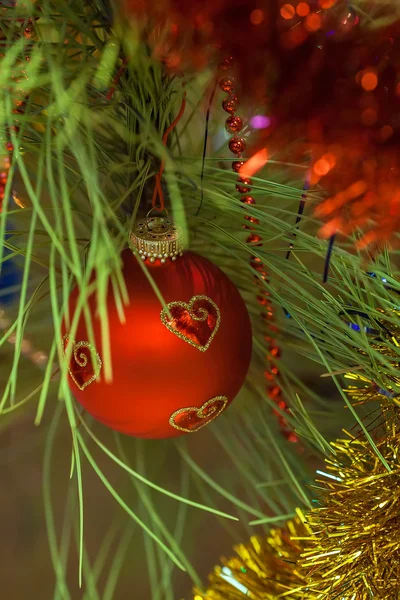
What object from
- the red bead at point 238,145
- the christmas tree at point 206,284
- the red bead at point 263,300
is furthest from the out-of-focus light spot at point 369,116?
the red bead at point 263,300

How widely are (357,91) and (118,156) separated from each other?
208 millimetres

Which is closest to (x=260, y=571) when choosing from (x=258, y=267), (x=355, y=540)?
(x=355, y=540)

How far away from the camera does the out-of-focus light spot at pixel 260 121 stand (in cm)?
22

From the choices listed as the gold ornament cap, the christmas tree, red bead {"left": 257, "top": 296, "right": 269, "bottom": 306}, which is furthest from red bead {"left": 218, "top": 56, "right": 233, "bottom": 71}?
red bead {"left": 257, "top": 296, "right": 269, "bottom": 306}

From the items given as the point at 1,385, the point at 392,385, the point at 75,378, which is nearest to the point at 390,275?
the point at 392,385

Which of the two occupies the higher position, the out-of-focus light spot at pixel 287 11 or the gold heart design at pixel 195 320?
the out-of-focus light spot at pixel 287 11

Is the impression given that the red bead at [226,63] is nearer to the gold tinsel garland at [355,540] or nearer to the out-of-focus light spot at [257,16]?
the out-of-focus light spot at [257,16]

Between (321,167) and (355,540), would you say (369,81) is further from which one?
(355,540)

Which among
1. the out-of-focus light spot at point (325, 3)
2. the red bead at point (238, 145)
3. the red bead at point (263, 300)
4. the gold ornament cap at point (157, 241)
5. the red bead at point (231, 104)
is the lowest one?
the red bead at point (263, 300)

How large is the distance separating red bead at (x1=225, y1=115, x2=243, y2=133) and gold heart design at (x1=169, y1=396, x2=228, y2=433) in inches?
5.8

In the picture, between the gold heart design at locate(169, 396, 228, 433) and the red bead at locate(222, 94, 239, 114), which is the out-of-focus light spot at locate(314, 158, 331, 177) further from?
the gold heart design at locate(169, 396, 228, 433)

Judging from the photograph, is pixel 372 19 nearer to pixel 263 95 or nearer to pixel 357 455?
pixel 263 95

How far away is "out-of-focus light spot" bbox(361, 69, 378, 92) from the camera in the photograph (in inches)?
8.0

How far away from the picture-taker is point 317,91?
21 cm
